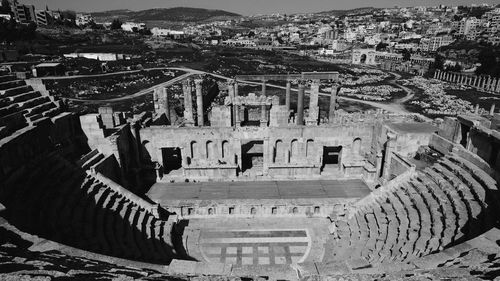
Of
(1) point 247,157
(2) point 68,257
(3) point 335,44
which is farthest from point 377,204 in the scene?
(3) point 335,44

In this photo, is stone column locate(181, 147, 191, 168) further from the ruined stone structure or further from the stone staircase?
the ruined stone structure

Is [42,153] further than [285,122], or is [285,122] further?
[285,122]

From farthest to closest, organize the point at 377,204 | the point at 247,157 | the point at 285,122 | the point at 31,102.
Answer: the point at 285,122 → the point at 247,157 → the point at 31,102 → the point at 377,204

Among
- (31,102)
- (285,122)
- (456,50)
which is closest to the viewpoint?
(31,102)

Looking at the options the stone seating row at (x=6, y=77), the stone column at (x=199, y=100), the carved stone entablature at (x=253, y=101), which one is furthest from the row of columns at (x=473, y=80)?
the stone seating row at (x=6, y=77)

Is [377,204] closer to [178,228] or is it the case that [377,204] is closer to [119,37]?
[178,228]

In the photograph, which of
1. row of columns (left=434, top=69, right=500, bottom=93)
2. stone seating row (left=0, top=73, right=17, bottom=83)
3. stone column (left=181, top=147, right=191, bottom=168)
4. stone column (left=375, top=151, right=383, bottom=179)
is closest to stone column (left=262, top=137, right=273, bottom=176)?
stone column (left=181, top=147, right=191, bottom=168)

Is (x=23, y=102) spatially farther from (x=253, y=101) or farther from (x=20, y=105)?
(x=253, y=101)
